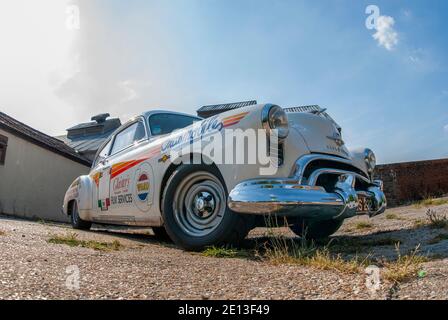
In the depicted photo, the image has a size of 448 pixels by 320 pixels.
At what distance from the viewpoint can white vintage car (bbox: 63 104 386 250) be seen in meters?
2.79

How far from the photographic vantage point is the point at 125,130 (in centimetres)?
523

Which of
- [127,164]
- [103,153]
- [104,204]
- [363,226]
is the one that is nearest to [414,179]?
[363,226]

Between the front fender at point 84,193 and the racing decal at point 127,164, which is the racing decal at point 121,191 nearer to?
the racing decal at point 127,164

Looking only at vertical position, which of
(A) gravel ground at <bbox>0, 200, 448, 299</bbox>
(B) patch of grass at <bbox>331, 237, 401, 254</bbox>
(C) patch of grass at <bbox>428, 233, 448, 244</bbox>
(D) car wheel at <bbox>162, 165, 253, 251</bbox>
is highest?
(D) car wheel at <bbox>162, 165, 253, 251</bbox>

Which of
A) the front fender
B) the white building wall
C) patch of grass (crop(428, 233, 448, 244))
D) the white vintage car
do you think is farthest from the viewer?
the white building wall

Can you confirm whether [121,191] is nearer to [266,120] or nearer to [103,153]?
[103,153]

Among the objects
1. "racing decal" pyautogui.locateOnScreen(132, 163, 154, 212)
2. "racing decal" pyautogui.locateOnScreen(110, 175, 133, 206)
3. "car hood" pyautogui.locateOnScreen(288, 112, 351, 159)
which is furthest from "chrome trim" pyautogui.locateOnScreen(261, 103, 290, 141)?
"racing decal" pyautogui.locateOnScreen(110, 175, 133, 206)

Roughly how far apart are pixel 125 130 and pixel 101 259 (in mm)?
3093

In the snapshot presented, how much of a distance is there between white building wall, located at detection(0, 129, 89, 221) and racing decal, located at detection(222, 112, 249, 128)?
10.9m

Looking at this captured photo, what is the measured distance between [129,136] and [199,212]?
7.21ft

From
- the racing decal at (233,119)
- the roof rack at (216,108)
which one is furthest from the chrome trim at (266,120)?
the roof rack at (216,108)

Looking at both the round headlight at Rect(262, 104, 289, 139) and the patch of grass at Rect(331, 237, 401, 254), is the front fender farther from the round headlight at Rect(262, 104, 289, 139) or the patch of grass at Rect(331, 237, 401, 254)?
the patch of grass at Rect(331, 237, 401, 254)
